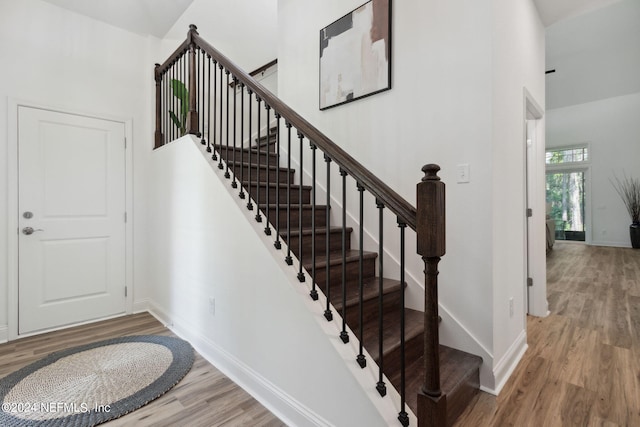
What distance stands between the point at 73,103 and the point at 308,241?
277 centimetres

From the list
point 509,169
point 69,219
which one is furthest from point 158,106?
point 509,169

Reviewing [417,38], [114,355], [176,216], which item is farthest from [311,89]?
[114,355]

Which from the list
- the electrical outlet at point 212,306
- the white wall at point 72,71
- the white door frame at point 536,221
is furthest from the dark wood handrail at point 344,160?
the white door frame at point 536,221

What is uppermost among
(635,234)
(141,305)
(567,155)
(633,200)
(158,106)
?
(567,155)

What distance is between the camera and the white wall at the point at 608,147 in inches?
290

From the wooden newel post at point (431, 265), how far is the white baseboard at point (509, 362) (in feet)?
3.14

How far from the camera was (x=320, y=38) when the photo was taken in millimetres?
2900

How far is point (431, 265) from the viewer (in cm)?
118

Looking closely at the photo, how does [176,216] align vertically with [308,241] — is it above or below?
above

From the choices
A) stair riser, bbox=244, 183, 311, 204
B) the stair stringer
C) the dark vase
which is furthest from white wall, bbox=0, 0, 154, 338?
the dark vase

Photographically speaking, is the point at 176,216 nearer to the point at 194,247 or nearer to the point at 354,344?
the point at 194,247

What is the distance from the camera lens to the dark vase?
7.16 m

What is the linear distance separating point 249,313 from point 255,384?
1.38 feet

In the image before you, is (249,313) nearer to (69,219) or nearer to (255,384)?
(255,384)
